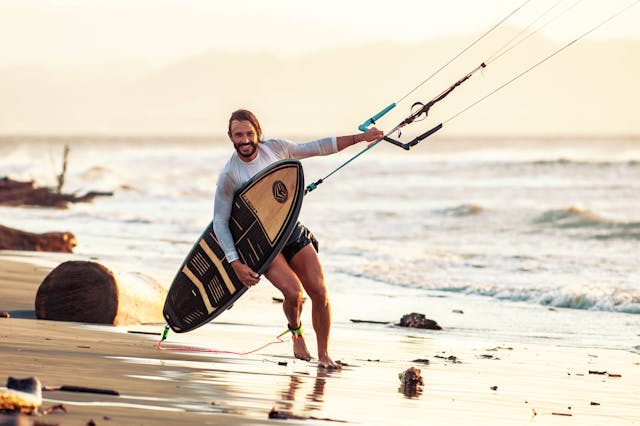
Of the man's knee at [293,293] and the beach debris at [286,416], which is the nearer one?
the beach debris at [286,416]

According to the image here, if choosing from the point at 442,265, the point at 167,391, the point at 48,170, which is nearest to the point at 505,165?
the point at 48,170

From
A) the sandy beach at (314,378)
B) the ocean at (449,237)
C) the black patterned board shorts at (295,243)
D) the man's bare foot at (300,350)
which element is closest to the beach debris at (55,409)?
the sandy beach at (314,378)

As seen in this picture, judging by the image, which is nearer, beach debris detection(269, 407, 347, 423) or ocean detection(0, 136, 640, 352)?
beach debris detection(269, 407, 347, 423)

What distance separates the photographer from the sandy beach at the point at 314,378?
6430 millimetres

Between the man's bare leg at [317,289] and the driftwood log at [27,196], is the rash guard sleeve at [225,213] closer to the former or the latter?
the man's bare leg at [317,289]

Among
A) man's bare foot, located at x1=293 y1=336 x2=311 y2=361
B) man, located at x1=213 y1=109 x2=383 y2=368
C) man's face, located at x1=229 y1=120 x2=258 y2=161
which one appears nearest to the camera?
man's face, located at x1=229 y1=120 x2=258 y2=161

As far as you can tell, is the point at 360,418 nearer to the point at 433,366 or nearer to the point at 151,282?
the point at 433,366

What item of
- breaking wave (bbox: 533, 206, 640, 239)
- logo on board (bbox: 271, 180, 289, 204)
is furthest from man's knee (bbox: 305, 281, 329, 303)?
breaking wave (bbox: 533, 206, 640, 239)

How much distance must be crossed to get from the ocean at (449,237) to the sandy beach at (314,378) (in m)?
1.16

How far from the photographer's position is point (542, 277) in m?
17.1

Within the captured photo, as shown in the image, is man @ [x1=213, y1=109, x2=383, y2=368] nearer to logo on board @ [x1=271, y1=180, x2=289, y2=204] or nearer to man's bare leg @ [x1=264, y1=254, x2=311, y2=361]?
man's bare leg @ [x1=264, y1=254, x2=311, y2=361]

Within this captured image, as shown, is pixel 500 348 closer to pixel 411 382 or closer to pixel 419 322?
pixel 419 322

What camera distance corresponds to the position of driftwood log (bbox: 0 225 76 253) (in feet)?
57.4

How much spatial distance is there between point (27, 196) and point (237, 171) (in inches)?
988
